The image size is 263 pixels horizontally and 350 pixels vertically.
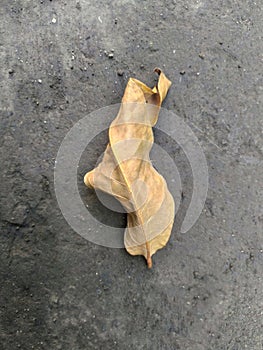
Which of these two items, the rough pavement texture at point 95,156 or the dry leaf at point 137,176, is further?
the rough pavement texture at point 95,156

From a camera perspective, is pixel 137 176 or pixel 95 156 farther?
pixel 95 156

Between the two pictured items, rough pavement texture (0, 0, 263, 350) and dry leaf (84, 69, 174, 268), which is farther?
rough pavement texture (0, 0, 263, 350)

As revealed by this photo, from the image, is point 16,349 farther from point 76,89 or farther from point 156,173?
point 76,89
